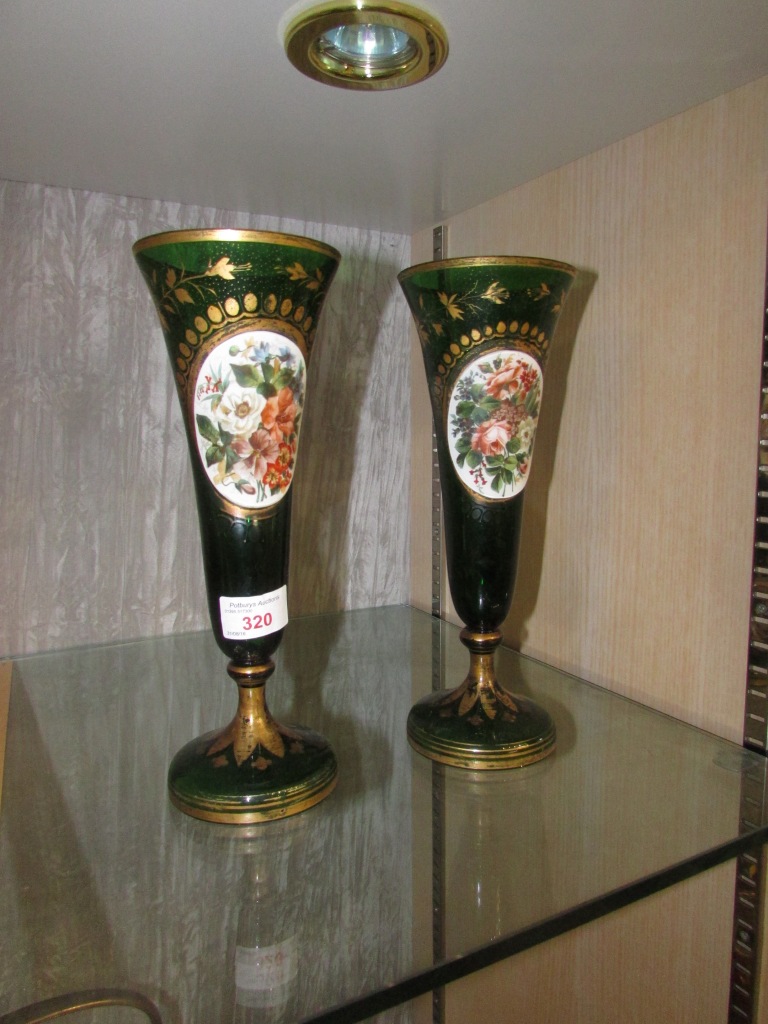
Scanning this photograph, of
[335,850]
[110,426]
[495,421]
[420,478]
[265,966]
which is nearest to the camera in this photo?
[265,966]

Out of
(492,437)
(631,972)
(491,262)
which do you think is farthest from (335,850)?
(491,262)

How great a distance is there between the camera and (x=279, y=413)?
589 mm

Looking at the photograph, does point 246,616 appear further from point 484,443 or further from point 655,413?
point 655,413

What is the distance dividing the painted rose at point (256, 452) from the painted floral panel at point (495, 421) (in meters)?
0.17

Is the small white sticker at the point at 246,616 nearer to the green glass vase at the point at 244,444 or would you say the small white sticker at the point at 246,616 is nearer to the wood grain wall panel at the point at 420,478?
the green glass vase at the point at 244,444

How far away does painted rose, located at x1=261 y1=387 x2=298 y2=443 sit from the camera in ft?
1.91

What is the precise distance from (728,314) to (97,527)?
25.5 inches

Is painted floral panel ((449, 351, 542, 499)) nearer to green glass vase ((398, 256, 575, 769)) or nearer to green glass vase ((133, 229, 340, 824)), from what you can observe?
green glass vase ((398, 256, 575, 769))

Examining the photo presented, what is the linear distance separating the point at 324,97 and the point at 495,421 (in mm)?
285

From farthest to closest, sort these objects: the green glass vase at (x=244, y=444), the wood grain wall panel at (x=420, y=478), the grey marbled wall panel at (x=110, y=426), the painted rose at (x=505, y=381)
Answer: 1. the wood grain wall panel at (x=420, y=478)
2. the grey marbled wall panel at (x=110, y=426)
3. the painted rose at (x=505, y=381)
4. the green glass vase at (x=244, y=444)

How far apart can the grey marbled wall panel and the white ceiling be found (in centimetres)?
6

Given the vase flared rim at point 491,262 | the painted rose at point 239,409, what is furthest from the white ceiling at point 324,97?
the painted rose at point 239,409

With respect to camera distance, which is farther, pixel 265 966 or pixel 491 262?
pixel 491 262

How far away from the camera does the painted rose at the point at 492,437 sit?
0.68 m
